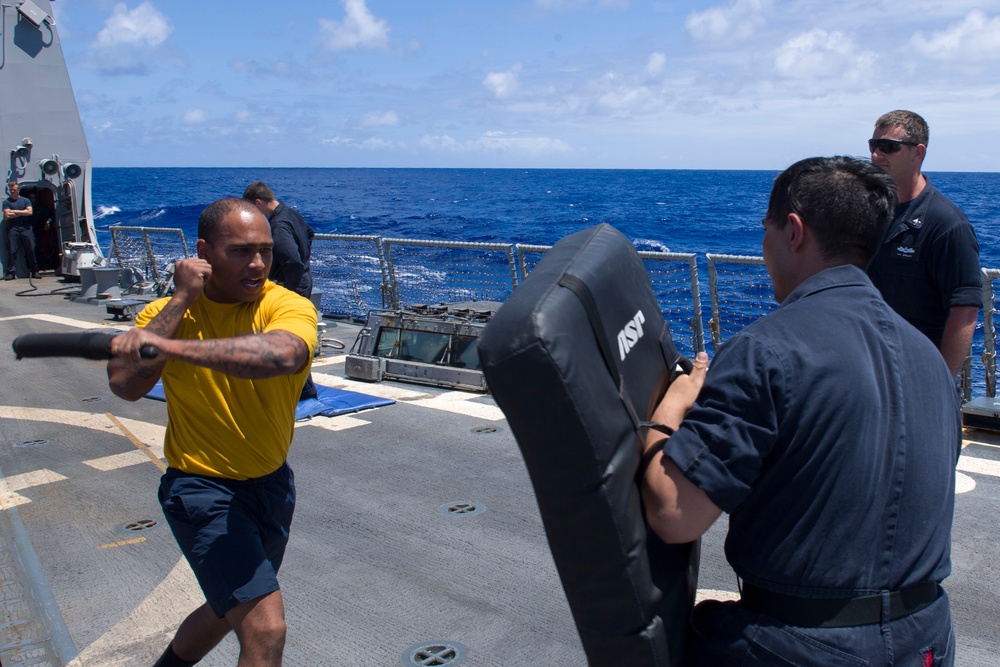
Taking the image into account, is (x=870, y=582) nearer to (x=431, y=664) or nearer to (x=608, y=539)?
(x=608, y=539)

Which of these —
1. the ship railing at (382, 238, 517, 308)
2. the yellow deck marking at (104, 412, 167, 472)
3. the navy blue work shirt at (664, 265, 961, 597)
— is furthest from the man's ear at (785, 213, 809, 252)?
the ship railing at (382, 238, 517, 308)

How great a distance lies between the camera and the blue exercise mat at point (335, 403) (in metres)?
8.12

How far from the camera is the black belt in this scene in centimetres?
181

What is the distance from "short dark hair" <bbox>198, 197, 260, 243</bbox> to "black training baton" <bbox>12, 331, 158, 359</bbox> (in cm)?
71

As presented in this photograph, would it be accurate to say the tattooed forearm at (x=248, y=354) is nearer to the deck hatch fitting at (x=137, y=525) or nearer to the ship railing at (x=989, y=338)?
the deck hatch fitting at (x=137, y=525)

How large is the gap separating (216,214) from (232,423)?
2.41 feet

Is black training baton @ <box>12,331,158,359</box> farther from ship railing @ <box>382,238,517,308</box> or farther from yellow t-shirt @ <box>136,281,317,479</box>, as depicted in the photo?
ship railing @ <box>382,238,517,308</box>

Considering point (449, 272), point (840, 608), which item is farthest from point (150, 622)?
point (449, 272)

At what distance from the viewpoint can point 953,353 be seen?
403 centimetres

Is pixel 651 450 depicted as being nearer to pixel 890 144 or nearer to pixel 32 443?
pixel 890 144

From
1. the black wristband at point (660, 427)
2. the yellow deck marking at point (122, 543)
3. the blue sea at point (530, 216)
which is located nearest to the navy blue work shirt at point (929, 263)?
the black wristband at point (660, 427)

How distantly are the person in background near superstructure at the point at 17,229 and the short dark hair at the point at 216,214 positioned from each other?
54.6 feet

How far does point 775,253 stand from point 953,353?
2.50m

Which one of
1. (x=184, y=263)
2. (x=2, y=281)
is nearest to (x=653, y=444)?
(x=184, y=263)
